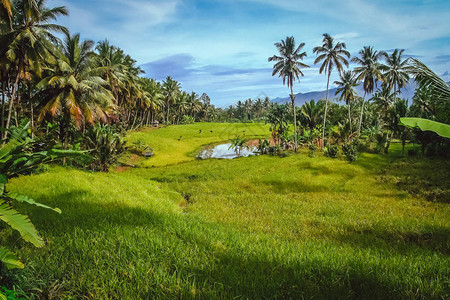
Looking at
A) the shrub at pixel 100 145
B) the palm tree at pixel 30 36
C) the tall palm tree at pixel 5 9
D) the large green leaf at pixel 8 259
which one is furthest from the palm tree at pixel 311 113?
the large green leaf at pixel 8 259

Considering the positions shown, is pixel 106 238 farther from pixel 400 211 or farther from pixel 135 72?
pixel 135 72

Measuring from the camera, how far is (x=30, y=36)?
53.0 ft

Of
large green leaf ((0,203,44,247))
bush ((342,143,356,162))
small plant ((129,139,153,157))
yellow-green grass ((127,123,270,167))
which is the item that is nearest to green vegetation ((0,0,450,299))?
large green leaf ((0,203,44,247))

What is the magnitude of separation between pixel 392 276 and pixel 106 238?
540cm

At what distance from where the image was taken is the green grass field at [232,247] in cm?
365

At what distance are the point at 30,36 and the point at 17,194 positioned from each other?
57.1 ft

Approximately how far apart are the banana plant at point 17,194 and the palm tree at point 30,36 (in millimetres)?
15282

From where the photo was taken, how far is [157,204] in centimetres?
973

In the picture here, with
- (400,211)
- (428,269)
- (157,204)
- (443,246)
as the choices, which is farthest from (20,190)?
(400,211)

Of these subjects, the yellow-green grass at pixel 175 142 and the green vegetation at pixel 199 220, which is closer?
the green vegetation at pixel 199 220

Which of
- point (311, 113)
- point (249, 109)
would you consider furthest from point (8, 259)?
point (249, 109)

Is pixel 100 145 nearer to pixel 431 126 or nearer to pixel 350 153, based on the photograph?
pixel 431 126

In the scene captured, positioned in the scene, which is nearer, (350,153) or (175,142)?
(350,153)

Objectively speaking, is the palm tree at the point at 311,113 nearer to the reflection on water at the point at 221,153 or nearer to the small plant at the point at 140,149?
the reflection on water at the point at 221,153
